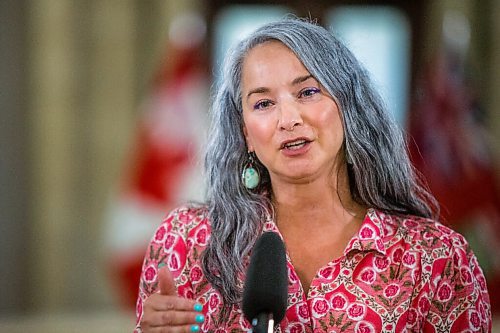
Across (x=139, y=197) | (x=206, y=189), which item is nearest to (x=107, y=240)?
(x=139, y=197)

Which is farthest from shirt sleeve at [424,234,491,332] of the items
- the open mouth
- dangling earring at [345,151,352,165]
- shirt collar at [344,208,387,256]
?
the open mouth

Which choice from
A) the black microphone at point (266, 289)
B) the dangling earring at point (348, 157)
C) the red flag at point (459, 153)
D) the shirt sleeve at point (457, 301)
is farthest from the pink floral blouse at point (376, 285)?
the red flag at point (459, 153)

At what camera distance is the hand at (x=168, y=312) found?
5.63 ft

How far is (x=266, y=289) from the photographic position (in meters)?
1.49

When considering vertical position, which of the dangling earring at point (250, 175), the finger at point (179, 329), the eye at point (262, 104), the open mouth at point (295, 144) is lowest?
the finger at point (179, 329)

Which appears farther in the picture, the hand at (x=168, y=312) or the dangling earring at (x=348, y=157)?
the dangling earring at (x=348, y=157)

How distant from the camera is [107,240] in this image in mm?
5121

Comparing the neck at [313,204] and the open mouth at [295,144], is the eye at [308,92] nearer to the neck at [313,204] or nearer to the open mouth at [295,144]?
the open mouth at [295,144]

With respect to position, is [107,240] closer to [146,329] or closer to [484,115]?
[484,115]

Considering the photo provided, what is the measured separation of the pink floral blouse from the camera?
1864 mm

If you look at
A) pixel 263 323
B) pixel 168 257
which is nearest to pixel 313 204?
pixel 168 257

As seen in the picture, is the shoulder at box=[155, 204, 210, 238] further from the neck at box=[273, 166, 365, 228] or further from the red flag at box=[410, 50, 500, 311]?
the red flag at box=[410, 50, 500, 311]

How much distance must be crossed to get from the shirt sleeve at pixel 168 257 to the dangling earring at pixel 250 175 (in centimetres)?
16

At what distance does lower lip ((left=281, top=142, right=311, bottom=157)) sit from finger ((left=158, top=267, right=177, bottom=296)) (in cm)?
35
